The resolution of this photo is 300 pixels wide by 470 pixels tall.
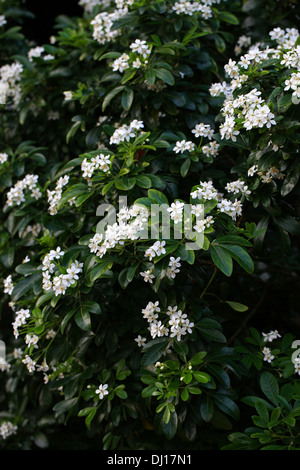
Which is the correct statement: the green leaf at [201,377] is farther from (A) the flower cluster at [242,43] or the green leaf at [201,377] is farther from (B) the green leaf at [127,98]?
(A) the flower cluster at [242,43]

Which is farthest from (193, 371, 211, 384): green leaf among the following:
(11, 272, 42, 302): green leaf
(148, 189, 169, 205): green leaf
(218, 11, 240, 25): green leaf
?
(218, 11, 240, 25): green leaf

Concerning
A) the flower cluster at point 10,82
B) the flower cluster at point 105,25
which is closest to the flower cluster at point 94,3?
the flower cluster at point 105,25

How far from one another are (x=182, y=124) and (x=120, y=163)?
41 centimetres

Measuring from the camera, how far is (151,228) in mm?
1512

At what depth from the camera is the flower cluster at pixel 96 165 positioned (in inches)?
69.1

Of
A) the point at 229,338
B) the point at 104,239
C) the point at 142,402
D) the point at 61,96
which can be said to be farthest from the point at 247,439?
the point at 61,96

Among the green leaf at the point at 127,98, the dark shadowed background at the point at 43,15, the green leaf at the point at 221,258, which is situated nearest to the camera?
the green leaf at the point at 221,258

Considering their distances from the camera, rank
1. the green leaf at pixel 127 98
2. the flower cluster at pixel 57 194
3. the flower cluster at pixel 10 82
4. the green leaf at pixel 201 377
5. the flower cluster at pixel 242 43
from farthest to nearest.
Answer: the flower cluster at pixel 10 82 < the flower cluster at pixel 242 43 < the green leaf at pixel 127 98 < the flower cluster at pixel 57 194 < the green leaf at pixel 201 377

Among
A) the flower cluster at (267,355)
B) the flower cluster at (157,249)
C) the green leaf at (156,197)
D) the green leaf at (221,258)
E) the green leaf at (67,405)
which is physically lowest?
the green leaf at (67,405)

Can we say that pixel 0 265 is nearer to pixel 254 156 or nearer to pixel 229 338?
pixel 229 338

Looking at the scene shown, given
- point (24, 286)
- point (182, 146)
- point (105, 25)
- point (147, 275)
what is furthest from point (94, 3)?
point (147, 275)

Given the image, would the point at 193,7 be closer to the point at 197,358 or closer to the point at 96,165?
the point at 96,165

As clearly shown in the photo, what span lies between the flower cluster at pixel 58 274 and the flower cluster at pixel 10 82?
114 cm

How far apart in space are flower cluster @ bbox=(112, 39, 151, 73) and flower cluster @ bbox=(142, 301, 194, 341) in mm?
921
